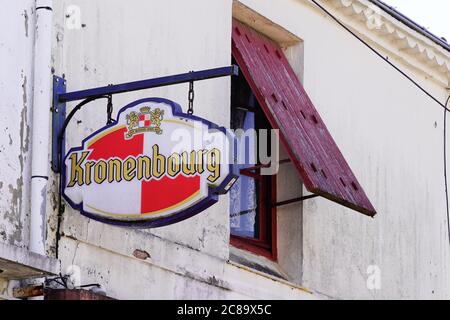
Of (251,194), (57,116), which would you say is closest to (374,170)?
(251,194)

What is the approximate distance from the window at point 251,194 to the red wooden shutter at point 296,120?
277mm

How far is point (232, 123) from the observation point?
12.8m

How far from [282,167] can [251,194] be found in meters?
0.41

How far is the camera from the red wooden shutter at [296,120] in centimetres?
1237

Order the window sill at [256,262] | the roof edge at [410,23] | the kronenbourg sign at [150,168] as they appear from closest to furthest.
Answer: the kronenbourg sign at [150,168], the window sill at [256,262], the roof edge at [410,23]

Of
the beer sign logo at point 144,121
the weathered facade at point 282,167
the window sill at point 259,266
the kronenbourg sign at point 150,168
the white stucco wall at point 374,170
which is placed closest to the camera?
the kronenbourg sign at point 150,168

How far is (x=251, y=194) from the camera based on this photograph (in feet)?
41.9

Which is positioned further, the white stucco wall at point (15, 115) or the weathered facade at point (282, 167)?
the weathered facade at point (282, 167)

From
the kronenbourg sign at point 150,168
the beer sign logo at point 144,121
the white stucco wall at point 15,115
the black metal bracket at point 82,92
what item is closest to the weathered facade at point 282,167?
the white stucco wall at point 15,115

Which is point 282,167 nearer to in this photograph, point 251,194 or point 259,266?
point 251,194

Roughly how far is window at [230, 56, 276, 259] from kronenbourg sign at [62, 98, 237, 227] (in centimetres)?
261

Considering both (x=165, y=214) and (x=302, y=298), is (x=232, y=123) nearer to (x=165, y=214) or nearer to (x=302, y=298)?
(x=302, y=298)

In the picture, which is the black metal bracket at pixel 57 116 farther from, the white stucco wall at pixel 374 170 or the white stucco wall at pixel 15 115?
the white stucco wall at pixel 374 170

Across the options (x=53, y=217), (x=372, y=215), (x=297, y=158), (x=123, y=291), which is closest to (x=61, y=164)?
(x=53, y=217)
